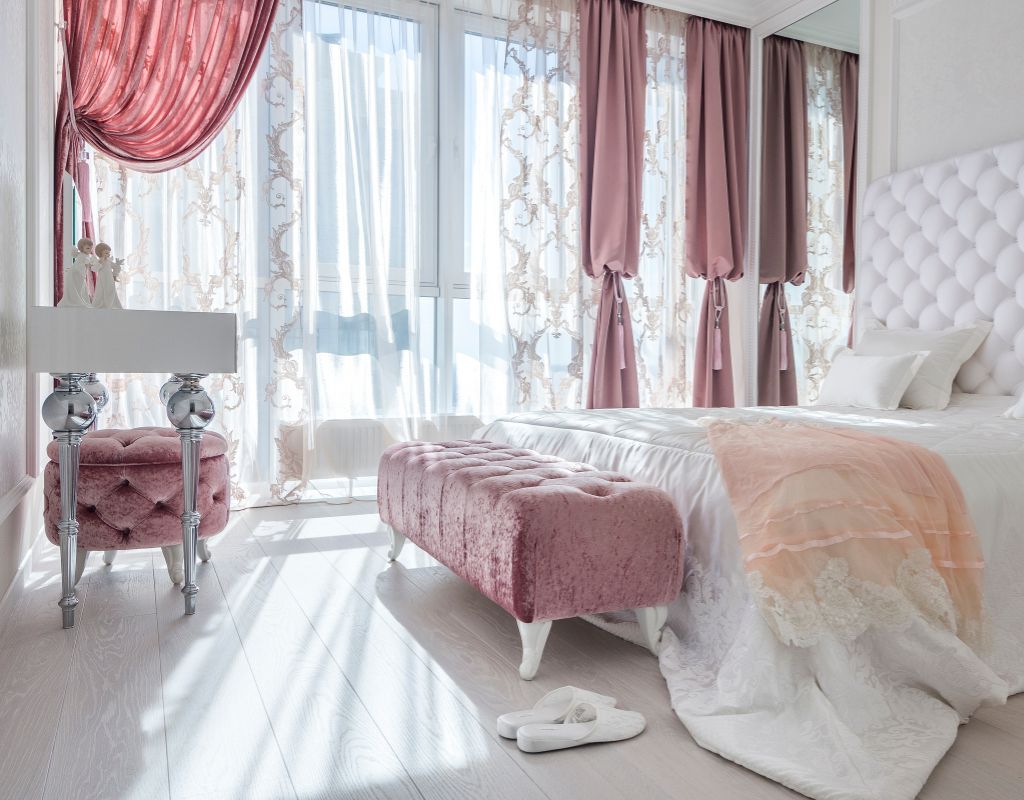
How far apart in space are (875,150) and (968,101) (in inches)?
20.9

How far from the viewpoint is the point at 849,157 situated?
4.39m

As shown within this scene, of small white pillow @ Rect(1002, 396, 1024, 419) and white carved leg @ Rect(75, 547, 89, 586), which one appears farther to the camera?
small white pillow @ Rect(1002, 396, 1024, 419)

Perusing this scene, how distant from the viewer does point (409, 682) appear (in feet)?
6.16

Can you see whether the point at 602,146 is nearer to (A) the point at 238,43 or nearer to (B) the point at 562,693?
(A) the point at 238,43

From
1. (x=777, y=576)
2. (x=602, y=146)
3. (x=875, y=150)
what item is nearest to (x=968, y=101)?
(x=875, y=150)

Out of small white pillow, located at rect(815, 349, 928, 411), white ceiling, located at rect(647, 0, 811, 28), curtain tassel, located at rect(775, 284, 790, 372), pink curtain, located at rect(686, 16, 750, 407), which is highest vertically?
white ceiling, located at rect(647, 0, 811, 28)

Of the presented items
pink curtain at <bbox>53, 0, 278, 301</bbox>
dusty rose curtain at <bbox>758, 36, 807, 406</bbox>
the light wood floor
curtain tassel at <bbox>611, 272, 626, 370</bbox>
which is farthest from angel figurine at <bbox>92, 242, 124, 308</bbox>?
dusty rose curtain at <bbox>758, 36, 807, 406</bbox>

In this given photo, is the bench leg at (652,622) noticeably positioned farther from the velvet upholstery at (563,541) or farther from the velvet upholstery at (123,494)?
the velvet upholstery at (123,494)

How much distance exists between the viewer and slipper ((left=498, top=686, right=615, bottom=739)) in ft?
5.29

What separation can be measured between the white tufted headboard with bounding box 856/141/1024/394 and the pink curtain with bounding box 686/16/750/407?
98 centimetres

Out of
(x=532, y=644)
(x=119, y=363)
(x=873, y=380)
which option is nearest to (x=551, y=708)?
(x=532, y=644)

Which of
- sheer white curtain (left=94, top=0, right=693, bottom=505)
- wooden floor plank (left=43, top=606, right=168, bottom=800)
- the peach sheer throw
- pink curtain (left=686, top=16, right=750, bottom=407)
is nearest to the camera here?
wooden floor plank (left=43, top=606, right=168, bottom=800)

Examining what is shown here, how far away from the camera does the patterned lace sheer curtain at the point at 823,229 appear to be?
14.7 ft

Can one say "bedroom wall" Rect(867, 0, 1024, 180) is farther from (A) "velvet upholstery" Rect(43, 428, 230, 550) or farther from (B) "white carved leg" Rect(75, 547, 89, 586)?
(B) "white carved leg" Rect(75, 547, 89, 586)
